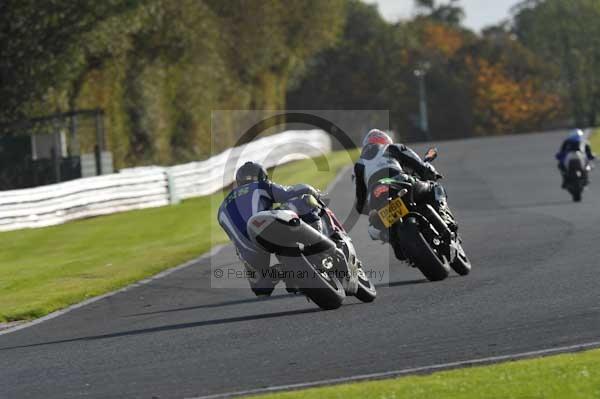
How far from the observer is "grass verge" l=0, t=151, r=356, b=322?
14.5m

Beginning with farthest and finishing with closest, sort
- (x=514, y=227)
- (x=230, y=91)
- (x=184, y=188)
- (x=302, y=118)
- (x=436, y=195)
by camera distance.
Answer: (x=302, y=118) < (x=230, y=91) < (x=184, y=188) < (x=514, y=227) < (x=436, y=195)

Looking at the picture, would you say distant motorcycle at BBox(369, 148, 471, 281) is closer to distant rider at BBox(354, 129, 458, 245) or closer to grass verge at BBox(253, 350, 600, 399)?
distant rider at BBox(354, 129, 458, 245)

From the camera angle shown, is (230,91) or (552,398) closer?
(552,398)

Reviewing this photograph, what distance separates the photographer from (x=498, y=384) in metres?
7.38

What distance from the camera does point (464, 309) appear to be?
10.7 m

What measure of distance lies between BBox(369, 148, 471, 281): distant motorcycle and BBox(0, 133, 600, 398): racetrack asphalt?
246 mm

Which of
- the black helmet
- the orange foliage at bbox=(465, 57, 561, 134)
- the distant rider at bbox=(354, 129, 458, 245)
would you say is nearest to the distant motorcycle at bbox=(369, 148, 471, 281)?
the distant rider at bbox=(354, 129, 458, 245)

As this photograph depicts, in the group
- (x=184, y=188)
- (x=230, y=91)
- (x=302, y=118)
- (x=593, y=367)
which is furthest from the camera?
(x=302, y=118)

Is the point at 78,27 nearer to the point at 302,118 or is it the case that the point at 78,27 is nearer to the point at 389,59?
the point at 302,118

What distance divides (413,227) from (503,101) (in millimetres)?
90844

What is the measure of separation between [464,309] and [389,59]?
95.1 metres

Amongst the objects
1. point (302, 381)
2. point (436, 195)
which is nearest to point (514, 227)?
point (436, 195)

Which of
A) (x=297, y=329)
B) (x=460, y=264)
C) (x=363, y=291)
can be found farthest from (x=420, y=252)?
(x=297, y=329)

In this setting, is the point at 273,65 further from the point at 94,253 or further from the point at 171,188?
the point at 94,253
